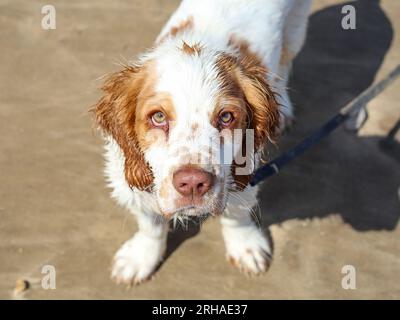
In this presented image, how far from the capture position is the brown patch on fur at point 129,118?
2836 mm

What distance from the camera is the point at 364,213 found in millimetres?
4215

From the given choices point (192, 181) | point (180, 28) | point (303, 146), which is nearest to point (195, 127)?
point (192, 181)

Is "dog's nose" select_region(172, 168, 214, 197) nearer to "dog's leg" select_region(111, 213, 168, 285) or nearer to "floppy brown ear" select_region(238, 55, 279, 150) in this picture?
"floppy brown ear" select_region(238, 55, 279, 150)

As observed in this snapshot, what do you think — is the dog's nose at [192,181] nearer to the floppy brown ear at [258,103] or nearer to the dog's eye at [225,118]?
the dog's eye at [225,118]

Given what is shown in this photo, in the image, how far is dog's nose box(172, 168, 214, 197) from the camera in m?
2.42

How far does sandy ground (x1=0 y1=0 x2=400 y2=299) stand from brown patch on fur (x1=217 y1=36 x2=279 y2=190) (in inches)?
49.3

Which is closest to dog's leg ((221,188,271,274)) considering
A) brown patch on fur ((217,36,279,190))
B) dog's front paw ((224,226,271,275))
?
dog's front paw ((224,226,271,275))

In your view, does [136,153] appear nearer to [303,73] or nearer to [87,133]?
[87,133]

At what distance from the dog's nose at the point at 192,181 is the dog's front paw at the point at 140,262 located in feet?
4.59

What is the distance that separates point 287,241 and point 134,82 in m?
1.95

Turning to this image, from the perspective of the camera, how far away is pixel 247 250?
388cm

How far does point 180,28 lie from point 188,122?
3.83ft

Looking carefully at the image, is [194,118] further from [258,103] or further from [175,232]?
[175,232]

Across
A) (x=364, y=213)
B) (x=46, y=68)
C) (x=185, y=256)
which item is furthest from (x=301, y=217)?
(x=46, y=68)
